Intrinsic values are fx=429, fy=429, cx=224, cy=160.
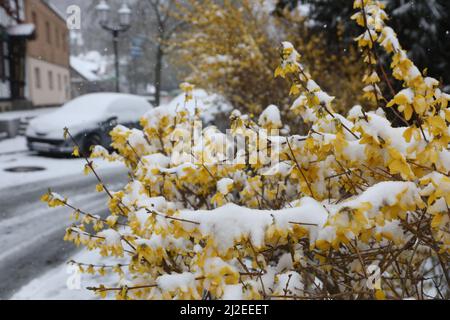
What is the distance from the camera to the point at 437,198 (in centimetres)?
155

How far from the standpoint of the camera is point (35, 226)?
21.1 ft

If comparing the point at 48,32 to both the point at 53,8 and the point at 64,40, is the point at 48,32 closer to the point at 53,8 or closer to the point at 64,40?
the point at 53,8

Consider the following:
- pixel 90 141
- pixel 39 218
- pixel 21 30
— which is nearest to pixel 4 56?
pixel 21 30

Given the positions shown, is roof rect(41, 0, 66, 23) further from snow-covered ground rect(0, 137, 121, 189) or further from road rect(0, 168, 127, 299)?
road rect(0, 168, 127, 299)

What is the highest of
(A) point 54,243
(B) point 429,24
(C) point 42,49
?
(C) point 42,49

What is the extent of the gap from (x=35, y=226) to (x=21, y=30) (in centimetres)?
1717

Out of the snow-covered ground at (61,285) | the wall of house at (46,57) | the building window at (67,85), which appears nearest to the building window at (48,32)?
the wall of house at (46,57)

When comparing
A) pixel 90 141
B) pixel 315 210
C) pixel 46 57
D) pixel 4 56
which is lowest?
pixel 315 210

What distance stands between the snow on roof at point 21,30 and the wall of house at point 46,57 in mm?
2765

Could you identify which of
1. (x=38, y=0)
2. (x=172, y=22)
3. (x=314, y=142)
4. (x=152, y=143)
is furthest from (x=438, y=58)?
(x=38, y=0)

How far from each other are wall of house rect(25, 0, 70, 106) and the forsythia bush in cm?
2361

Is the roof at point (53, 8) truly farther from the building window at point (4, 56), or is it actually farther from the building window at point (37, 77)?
the building window at point (4, 56)
